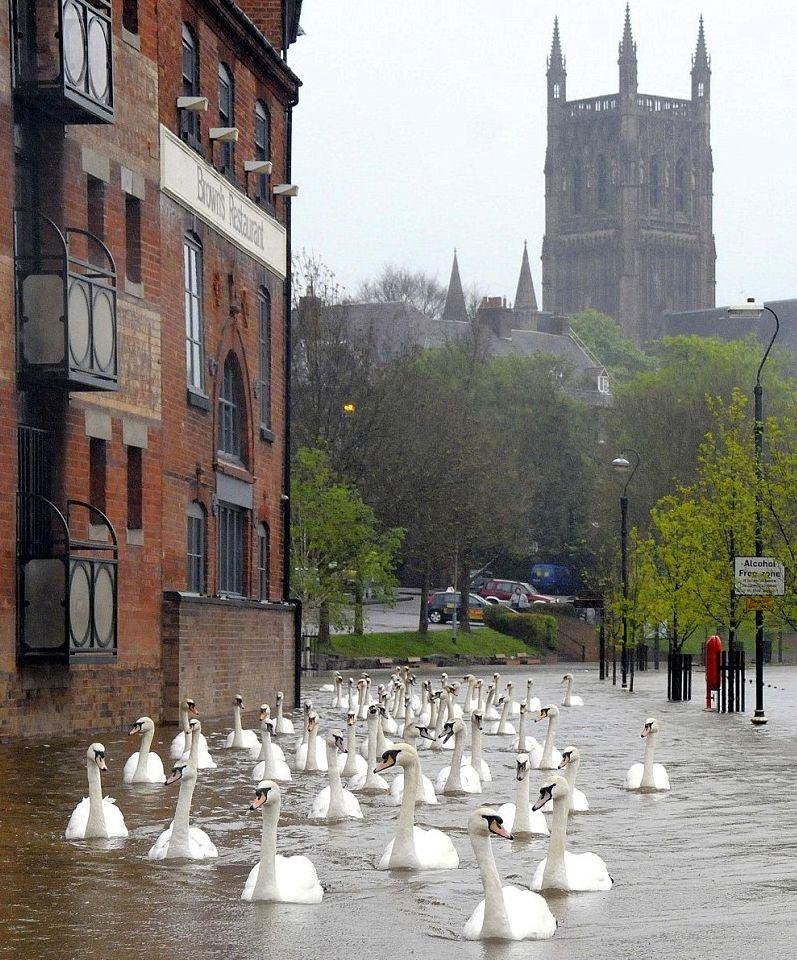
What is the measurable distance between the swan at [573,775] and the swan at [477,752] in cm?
238

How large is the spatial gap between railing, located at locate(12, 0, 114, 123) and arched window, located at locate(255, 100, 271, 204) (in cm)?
1191

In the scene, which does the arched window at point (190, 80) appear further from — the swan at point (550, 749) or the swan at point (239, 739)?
the swan at point (550, 749)

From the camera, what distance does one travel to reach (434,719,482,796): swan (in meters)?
20.3

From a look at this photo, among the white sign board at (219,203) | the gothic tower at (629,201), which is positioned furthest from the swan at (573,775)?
the gothic tower at (629,201)

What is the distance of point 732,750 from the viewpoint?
27.5 m

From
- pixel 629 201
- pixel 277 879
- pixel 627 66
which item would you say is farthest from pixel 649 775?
pixel 627 66

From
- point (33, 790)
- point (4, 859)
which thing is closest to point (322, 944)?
point (4, 859)

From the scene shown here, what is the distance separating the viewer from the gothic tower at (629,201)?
189875mm

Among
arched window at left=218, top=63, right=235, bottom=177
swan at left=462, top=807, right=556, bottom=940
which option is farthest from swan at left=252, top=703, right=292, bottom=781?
arched window at left=218, top=63, right=235, bottom=177

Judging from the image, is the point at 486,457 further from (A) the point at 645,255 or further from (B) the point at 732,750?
(A) the point at 645,255

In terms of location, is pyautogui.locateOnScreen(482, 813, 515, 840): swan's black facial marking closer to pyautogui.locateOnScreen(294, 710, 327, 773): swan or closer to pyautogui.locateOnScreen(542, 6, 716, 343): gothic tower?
pyautogui.locateOnScreen(294, 710, 327, 773): swan

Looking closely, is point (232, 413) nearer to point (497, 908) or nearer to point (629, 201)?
point (497, 908)

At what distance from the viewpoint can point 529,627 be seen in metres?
85.5

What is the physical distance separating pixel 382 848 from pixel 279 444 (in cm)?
2439
